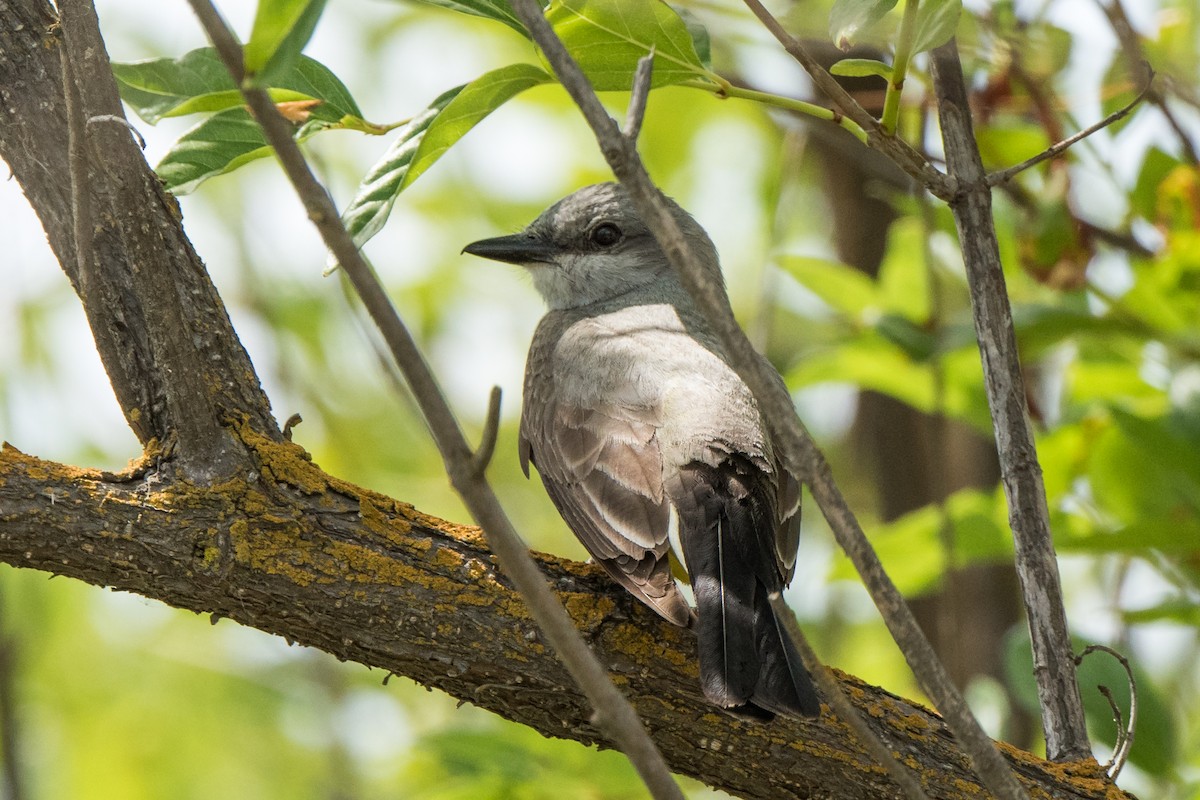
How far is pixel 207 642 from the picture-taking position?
23.5 feet

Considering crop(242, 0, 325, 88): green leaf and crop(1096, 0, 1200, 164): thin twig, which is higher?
crop(1096, 0, 1200, 164): thin twig

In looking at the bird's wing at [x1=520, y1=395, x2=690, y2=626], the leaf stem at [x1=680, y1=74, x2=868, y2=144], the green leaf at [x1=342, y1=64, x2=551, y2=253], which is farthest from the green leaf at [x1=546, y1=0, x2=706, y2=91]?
the bird's wing at [x1=520, y1=395, x2=690, y2=626]

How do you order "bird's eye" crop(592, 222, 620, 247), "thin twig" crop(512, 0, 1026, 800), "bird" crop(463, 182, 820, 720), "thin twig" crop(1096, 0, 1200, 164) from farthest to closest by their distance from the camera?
"bird's eye" crop(592, 222, 620, 247) → "thin twig" crop(1096, 0, 1200, 164) → "bird" crop(463, 182, 820, 720) → "thin twig" crop(512, 0, 1026, 800)

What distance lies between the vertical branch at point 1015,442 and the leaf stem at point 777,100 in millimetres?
388

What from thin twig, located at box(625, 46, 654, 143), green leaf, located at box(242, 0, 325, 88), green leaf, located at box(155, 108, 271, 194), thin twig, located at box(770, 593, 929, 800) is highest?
green leaf, located at box(155, 108, 271, 194)

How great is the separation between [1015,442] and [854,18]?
47.7 inches

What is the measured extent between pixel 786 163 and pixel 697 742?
334 centimetres

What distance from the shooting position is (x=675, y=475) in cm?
369

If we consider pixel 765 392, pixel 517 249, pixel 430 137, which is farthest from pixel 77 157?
pixel 517 249

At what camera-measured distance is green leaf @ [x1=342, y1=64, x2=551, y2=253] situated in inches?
104

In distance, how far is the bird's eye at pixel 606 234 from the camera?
5387 millimetres

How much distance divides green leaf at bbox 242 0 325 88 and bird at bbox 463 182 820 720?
1.38 metres

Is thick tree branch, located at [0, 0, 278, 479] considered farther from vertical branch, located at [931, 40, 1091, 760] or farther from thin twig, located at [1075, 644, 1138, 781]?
thin twig, located at [1075, 644, 1138, 781]

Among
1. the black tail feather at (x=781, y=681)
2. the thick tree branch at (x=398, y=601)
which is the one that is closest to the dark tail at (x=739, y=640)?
the black tail feather at (x=781, y=681)
